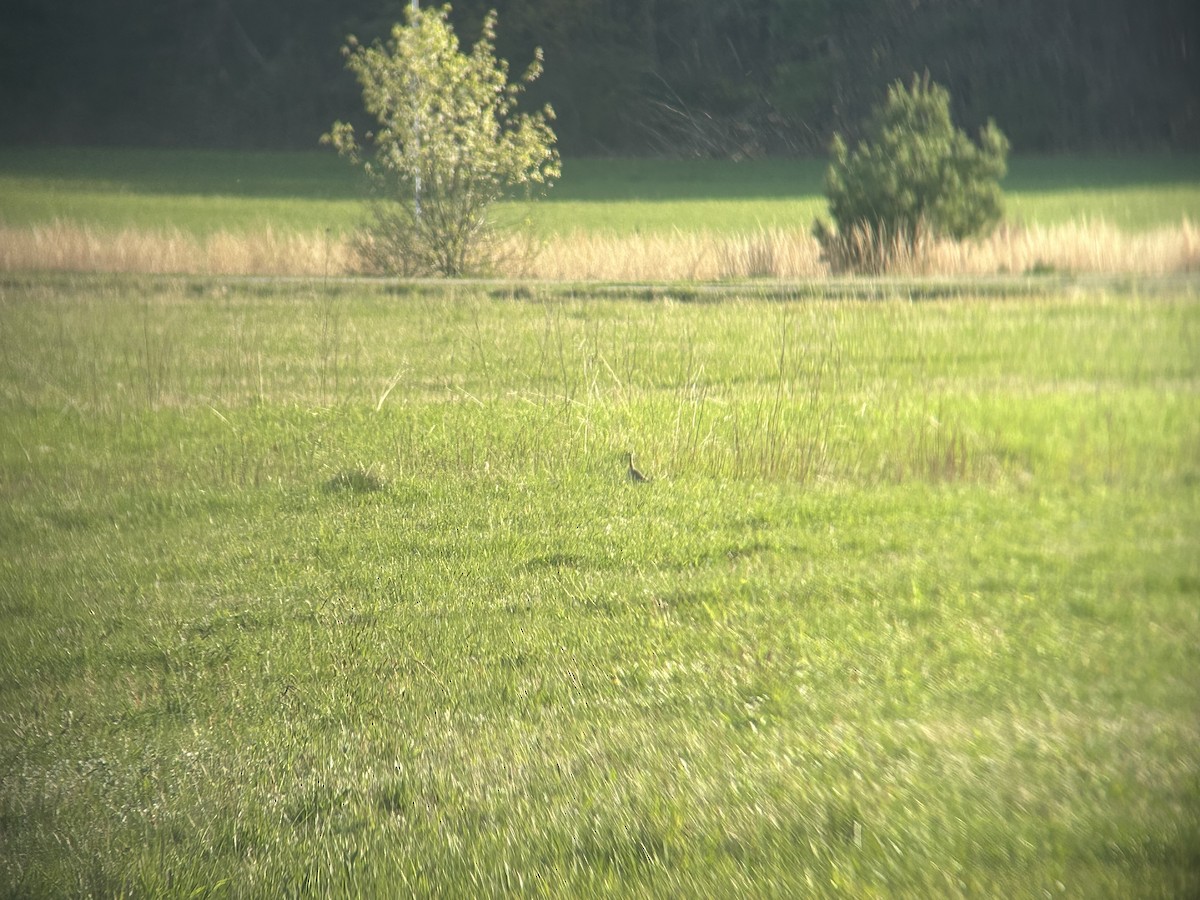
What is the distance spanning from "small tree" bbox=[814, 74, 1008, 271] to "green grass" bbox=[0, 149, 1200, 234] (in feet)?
2.61

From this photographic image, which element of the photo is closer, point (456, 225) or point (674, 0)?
point (456, 225)

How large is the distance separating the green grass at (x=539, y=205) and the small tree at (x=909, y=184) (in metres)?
0.80

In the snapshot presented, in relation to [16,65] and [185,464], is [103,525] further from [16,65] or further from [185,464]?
[16,65]

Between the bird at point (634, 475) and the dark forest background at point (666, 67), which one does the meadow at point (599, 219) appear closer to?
the dark forest background at point (666, 67)

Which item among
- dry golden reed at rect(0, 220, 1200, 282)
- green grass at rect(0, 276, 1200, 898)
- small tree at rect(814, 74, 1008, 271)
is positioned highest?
small tree at rect(814, 74, 1008, 271)

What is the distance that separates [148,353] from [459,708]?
20.0 ft

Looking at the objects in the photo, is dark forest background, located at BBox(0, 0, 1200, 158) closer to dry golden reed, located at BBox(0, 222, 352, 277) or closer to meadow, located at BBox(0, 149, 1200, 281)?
meadow, located at BBox(0, 149, 1200, 281)

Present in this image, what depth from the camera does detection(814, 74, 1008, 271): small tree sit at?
13344mm

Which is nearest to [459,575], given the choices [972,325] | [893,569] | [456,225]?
[893,569]

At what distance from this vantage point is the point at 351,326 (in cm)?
1013

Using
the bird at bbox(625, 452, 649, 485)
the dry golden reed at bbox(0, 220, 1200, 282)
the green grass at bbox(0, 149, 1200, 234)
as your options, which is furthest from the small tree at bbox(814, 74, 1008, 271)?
the bird at bbox(625, 452, 649, 485)

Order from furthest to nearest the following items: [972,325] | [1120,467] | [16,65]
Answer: [972,325], [16,65], [1120,467]

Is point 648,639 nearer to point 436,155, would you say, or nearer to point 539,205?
point 436,155

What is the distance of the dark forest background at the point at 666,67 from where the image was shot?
7.52 ft
